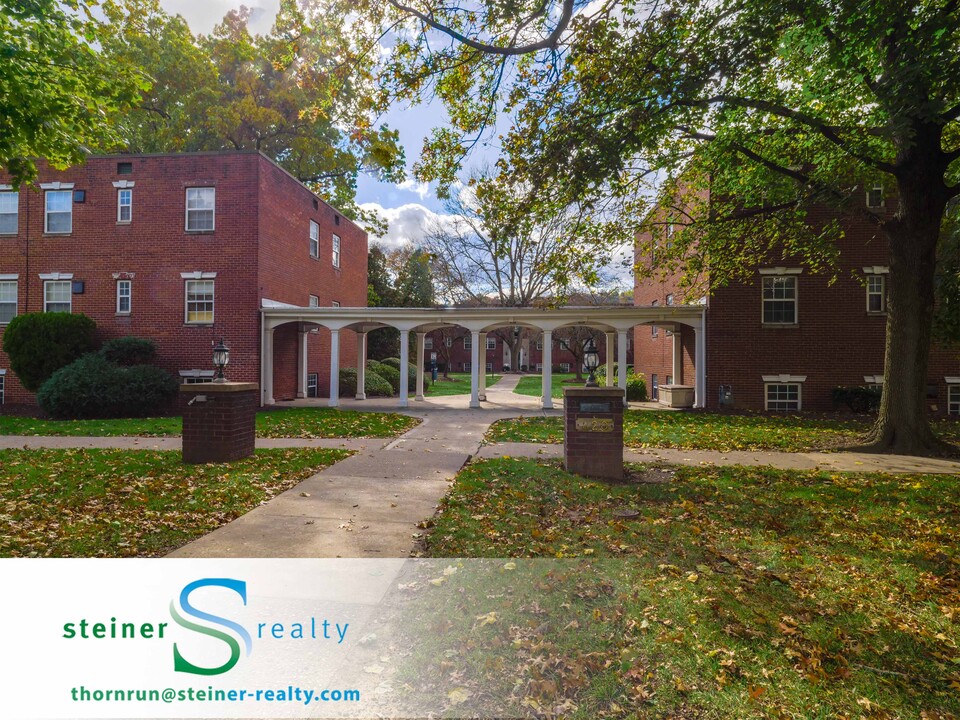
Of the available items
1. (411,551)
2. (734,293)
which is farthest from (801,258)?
(411,551)

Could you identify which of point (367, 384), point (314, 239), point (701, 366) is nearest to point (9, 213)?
point (314, 239)

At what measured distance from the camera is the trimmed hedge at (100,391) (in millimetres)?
15336

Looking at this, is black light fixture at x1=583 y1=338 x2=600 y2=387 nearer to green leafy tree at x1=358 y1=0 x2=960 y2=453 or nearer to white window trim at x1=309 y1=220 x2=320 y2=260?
green leafy tree at x1=358 y1=0 x2=960 y2=453

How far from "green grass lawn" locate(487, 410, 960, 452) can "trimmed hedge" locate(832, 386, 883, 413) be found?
5.70 feet

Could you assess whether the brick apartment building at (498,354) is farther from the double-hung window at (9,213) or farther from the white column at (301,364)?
the double-hung window at (9,213)

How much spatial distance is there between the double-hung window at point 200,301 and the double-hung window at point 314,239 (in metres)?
5.10

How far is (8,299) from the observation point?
18891mm

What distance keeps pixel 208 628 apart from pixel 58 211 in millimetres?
21277

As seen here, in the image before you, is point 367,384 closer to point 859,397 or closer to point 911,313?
point 859,397

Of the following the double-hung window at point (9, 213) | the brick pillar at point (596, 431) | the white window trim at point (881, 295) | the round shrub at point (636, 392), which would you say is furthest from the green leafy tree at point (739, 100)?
the double-hung window at point (9, 213)

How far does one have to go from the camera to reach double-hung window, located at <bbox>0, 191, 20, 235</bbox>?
1888 centimetres

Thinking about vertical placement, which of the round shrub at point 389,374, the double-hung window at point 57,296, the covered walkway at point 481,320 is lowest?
the round shrub at point 389,374

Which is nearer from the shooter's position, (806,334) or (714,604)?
(714,604)

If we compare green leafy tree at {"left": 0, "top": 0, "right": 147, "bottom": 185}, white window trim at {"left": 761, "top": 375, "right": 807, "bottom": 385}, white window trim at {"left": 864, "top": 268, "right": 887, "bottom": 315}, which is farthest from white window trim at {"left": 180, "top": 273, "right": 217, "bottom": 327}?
white window trim at {"left": 864, "top": 268, "right": 887, "bottom": 315}
